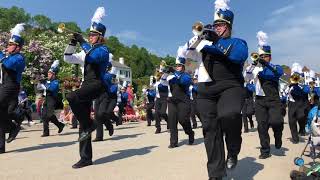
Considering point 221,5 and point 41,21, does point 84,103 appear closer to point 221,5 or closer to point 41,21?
point 221,5

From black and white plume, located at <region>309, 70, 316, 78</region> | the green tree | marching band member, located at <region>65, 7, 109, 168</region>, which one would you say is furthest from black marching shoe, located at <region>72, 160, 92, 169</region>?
the green tree

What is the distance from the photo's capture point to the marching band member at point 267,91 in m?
8.88

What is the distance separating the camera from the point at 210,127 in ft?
19.5

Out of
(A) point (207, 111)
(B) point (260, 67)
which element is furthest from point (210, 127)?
(B) point (260, 67)

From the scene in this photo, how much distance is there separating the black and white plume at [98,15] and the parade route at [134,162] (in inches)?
91.6

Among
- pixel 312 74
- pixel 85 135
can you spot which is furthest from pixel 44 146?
pixel 312 74

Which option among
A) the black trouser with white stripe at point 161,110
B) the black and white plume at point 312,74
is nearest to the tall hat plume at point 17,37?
the black trouser with white stripe at point 161,110

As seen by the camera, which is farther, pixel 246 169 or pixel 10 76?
pixel 10 76

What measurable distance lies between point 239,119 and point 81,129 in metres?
2.97

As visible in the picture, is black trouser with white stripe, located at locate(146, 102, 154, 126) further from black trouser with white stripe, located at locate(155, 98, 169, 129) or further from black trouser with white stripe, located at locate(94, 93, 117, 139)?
black trouser with white stripe, located at locate(94, 93, 117, 139)

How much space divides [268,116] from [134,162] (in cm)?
278

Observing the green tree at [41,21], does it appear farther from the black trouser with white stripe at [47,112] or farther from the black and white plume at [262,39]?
the black and white plume at [262,39]

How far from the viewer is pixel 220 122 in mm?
5902

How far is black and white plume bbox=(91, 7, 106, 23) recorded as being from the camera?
807cm
